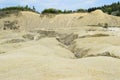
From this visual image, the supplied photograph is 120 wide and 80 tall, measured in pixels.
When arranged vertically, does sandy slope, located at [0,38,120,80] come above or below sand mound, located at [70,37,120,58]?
above

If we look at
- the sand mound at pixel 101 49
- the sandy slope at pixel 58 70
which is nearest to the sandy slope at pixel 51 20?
the sand mound at pixel 101 49

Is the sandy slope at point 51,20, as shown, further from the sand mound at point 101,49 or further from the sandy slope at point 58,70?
the sandy slope at point 58,70

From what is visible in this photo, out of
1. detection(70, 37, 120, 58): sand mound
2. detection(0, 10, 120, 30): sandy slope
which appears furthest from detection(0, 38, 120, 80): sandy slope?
detection(0, 10, 120, 30): sandy slope

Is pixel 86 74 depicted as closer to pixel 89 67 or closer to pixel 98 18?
pixel 89 67

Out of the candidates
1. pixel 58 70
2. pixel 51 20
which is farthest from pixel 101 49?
pixel 51 20

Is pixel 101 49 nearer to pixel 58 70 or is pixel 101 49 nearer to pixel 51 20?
pixel 58 70

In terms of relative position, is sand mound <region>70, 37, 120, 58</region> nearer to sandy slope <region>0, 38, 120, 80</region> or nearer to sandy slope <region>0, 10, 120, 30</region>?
sandy slope <region>0, 38, 120, 80</region>

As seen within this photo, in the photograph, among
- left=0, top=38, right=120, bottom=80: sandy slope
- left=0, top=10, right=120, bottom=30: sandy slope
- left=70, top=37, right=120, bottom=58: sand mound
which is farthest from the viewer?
left=0, top=10, right=120, bottom=30: sandy slope

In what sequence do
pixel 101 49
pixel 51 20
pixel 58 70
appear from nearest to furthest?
pixel 58 70
pixel 101 49
pixel 51 20

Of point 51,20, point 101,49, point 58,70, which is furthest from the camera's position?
point 51,20

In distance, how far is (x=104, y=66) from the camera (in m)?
12.7

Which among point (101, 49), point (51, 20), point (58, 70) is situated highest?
point (58, 70)

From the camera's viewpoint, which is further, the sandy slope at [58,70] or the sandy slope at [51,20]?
the sandy slope at [51,20]

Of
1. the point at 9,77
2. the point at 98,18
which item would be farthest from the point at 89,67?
the point at 98,18
